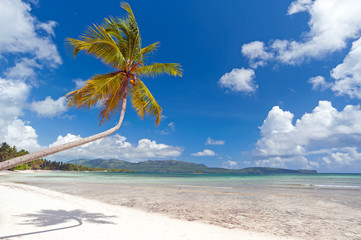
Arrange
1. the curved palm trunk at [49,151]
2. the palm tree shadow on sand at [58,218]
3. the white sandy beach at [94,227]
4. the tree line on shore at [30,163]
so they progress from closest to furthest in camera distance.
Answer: the curved palm trunk at [49,151], the white sandy beach at [94,227], the palm tree shadow on sand at [58,218], the tree line on shore at [30,163]

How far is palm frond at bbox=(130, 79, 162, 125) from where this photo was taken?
8898mm

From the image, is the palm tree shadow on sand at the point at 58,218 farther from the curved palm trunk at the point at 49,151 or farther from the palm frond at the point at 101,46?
the palm frond at the point at 101,46

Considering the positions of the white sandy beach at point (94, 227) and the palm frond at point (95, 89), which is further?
the palm frond at point (95, 89)

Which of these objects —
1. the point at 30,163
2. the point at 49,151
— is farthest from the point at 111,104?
the point at 30,163

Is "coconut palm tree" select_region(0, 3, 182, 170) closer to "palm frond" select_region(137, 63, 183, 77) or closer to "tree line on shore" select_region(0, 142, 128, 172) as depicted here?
"palm frond" select_region(137, 63, 183, 77)

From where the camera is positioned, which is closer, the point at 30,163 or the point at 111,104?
the point at 111,104

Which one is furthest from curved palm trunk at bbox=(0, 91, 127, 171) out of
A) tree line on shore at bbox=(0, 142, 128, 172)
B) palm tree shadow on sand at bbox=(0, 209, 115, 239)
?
tree line on shore at bbox=(0, 142, 128, 172)

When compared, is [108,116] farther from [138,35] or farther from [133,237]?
[133,237]

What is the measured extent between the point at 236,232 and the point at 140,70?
7110 millimetres

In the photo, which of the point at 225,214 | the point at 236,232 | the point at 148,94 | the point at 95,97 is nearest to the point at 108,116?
the point at 95,97

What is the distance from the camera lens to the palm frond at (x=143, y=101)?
8.90 meters

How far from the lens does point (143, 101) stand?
9523mm

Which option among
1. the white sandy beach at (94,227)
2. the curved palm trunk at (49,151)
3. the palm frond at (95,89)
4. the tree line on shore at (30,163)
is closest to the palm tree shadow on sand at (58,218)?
the white sandy beach at (94,227)

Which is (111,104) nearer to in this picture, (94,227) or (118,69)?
(118,69)
